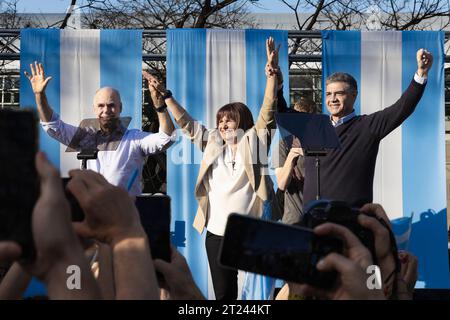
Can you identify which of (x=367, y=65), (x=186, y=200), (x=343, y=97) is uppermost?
(x=367, y=65)

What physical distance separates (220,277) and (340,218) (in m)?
2.68

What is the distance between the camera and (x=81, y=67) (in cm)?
536

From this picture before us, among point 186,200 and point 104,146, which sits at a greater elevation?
point 104,146

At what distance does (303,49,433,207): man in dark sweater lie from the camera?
371 cm

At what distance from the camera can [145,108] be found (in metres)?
7.38

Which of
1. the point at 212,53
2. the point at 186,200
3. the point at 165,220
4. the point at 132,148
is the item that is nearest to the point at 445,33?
the point at 212,53

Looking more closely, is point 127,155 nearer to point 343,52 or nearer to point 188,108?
point 188,108

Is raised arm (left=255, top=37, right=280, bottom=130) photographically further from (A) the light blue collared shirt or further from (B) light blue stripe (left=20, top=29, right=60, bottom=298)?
(B) light blue stripe (left=20, top=29, right=60, bottom=298)

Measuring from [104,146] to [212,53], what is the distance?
173cm

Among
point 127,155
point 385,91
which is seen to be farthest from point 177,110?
point 385,91

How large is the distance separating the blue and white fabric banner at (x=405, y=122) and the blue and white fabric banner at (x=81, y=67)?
144 centimetres

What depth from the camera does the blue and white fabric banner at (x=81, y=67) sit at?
5.28 meters

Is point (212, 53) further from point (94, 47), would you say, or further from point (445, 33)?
point (445, 33)

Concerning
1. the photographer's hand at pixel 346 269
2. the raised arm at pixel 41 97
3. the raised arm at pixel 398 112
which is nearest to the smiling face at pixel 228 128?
the raised arm at pixel 398 112
